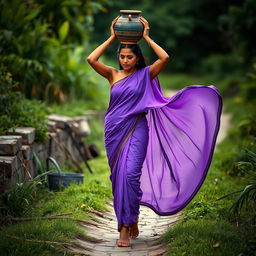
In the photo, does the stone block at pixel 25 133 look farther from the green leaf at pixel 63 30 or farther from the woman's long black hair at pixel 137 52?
the green leaf at pixel 63 30

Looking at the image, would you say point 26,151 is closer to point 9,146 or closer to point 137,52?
point 9,146

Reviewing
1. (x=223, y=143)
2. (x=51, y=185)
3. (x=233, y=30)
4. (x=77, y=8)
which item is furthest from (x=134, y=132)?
(x=233, y=30)

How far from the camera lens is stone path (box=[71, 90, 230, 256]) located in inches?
236

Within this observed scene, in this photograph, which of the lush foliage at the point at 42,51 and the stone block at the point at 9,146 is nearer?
the stone block at the point at 9,146

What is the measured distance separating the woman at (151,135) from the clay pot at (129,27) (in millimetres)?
73

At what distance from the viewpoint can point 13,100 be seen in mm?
9039

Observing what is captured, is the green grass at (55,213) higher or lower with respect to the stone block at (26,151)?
lower

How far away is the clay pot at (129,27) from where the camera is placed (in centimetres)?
618

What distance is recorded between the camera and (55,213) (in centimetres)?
701

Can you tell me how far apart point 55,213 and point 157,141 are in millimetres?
1442

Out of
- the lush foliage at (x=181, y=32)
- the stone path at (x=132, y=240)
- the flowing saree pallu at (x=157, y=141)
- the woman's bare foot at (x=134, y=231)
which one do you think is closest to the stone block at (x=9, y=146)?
the stone path at (x=132, y=240)

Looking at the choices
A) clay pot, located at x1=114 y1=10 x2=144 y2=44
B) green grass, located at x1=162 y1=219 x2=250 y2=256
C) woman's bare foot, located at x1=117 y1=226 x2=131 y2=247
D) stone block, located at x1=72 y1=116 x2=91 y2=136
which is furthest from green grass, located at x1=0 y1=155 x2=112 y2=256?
clay pot, located at x1=114 y1=10 x2=144 y2=44

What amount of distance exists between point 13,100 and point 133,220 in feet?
12.0

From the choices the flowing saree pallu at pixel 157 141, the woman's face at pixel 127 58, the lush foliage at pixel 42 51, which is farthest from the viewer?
the lush foliage at pixel 42 51
